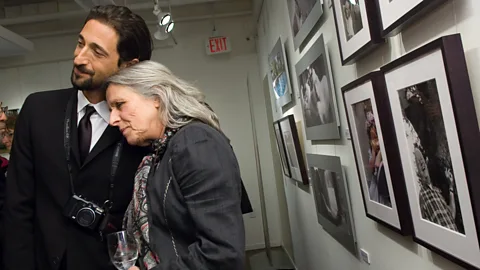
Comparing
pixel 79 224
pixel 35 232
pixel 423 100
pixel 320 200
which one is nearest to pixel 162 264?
pixel 79 224

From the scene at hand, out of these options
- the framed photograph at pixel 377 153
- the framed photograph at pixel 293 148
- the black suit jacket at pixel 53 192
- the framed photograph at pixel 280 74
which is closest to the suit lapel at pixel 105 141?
the black suit jacket at pixel 53 192

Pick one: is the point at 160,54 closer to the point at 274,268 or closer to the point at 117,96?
the point at 274,268

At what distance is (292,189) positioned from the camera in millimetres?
3975

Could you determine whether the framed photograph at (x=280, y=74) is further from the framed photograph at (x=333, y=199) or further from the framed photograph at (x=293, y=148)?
the framed photograph at (x=333, y=199)

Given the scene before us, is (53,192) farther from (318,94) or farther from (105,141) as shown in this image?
(318,94)

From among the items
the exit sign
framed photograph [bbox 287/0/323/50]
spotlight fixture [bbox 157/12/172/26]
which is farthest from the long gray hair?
the exit sign

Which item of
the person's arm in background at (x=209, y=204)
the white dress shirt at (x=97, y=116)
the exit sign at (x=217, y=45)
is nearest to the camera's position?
the person's arm in background at (x=209, y=204)

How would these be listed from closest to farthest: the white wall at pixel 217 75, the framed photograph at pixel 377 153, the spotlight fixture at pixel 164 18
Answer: the framed photograph at pixel 377 153, the spotlight fixture at pixel 164 18, the white wall at pixel 217 75

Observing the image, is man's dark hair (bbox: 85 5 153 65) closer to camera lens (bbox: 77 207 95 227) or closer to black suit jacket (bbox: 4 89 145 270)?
black suit jacket (bbox: 4 89 145 270)

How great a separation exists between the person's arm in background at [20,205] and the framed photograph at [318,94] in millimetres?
1438

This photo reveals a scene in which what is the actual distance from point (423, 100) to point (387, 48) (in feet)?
1.15

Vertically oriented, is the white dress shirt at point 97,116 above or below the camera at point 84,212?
above

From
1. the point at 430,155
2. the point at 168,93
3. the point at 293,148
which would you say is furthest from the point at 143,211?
the point at 293,148

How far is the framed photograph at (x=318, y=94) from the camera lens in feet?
6.87
